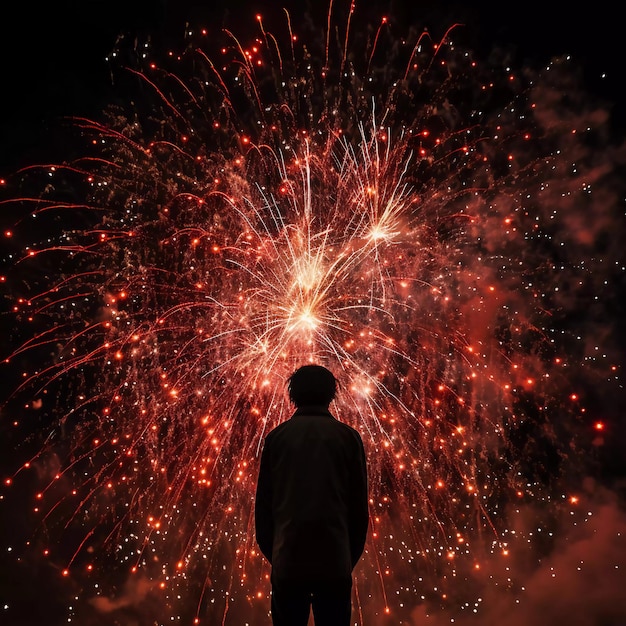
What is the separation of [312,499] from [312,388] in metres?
0.51

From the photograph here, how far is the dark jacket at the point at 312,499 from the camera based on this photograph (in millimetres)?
1948

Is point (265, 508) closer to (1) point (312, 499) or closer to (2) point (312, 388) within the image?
(1) point (312, 499)

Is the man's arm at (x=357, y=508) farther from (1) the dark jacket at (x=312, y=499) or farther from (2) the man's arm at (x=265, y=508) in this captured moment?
(2) the man's arm at (x=265, y=508)

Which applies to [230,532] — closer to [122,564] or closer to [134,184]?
[122,564]

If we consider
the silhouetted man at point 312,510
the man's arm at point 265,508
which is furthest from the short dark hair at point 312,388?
the man's arm at point 265,508

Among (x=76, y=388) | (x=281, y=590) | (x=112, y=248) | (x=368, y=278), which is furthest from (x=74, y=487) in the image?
(x=281, y=590)

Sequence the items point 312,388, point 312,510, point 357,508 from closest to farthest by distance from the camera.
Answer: point 312,510 < point 357,508 < point 312,388

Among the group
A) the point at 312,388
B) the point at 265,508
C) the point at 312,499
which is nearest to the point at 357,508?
the point at 312,499

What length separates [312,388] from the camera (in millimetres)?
2316

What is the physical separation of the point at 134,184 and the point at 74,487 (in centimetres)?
461

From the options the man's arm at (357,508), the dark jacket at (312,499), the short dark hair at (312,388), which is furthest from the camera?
the short dark hair at (312,388)

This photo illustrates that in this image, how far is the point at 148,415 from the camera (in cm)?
720

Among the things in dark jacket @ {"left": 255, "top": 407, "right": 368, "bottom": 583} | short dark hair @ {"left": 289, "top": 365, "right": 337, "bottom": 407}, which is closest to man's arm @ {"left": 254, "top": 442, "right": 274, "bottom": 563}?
dark jacket @ {"left": 255, "top": 407, "right": 368, "bottom": 583}

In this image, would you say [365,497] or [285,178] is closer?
[365,497]
